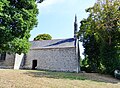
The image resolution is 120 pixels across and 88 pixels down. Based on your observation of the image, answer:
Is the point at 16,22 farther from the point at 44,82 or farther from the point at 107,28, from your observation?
the point at 107,28

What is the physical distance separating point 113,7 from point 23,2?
1628 centimetres

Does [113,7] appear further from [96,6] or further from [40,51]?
[40,51]

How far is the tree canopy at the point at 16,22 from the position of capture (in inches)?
681

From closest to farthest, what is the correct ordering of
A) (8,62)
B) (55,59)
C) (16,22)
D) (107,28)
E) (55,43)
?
(16,22), (107,28), (55,59), (8,62), (55,43)

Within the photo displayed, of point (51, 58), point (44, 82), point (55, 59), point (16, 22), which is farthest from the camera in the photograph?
point (51, 58)

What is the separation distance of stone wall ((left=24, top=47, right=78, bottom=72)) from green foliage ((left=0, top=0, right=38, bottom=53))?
14880mm

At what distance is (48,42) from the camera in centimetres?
3831

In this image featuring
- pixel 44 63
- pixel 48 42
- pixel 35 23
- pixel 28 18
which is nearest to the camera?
pixel 28 18

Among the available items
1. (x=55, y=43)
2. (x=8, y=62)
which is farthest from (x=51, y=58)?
(x=8, y=62)

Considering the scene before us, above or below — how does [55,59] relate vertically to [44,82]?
above

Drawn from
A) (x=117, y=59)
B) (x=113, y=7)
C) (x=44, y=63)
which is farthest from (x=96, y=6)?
(x=44, y=63)

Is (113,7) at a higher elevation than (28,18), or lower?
higher

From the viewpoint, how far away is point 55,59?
115 ft

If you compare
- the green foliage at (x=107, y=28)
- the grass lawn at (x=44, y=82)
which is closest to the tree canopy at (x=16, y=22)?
the grass lawn at (x=44, y=82)
